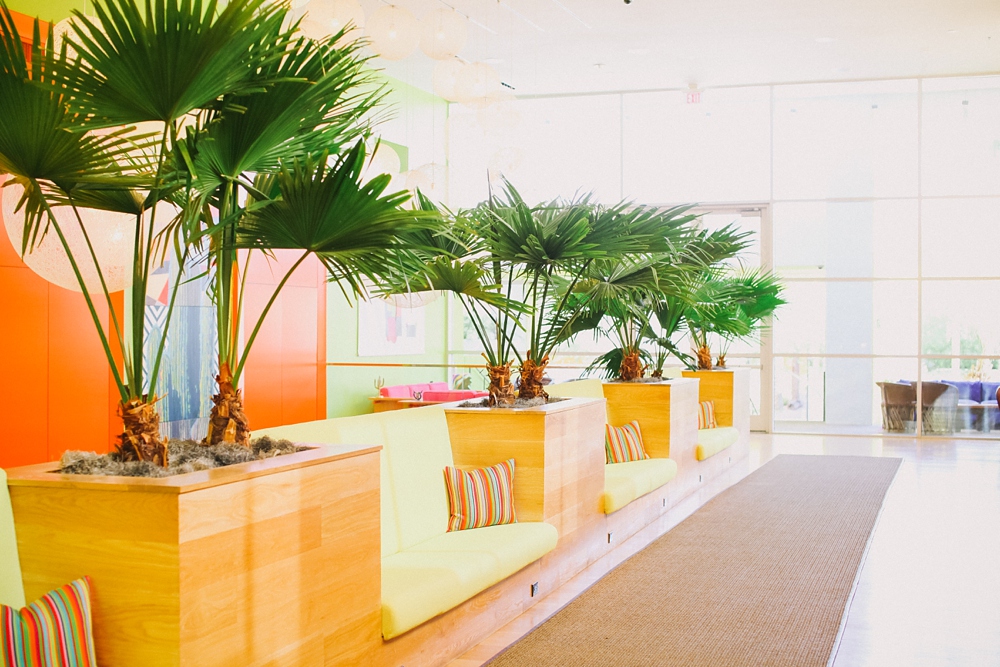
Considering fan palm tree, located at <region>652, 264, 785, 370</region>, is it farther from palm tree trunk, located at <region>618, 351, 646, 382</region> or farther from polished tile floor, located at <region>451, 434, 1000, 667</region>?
polished tile floor, located at <region>451, 434, 1000, 667</region>

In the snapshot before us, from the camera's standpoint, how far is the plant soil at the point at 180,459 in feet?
8.15

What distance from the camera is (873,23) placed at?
33.1ft

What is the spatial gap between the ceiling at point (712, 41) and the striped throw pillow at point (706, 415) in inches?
157

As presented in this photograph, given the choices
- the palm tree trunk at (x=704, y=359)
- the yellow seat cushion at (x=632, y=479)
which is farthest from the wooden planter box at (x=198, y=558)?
the palm tree trunk at (x=704, y=359)

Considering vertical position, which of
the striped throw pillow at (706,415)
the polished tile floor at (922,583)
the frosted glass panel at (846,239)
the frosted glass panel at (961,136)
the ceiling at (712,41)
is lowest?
the polished tile floor at (922,583)

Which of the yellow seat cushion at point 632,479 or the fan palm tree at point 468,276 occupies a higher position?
the fan palm tree at point 468,276

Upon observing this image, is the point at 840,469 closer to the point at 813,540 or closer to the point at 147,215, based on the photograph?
the point at 813,540

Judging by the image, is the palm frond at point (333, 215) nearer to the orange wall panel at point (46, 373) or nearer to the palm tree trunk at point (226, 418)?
the palm tree trunk at point (226, 418)

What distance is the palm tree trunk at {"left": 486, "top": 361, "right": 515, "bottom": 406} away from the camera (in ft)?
16.4

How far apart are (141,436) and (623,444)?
182 inches

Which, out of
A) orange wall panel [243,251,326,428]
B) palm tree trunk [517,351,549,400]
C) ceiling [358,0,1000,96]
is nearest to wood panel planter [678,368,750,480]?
ceiling [358,0,1000,96]

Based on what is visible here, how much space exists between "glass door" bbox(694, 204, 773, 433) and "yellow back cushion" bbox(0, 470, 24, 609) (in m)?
11.1

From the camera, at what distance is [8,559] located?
7.97ft

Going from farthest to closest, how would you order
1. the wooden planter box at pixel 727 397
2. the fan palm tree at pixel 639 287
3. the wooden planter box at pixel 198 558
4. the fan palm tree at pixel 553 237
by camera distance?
the wooden planter box at pixel 727 397 < the fan palm tree at pixel 639 287 < the fan palm tree at pixel 553 237 < the wooden planter box at pixel 198 558
